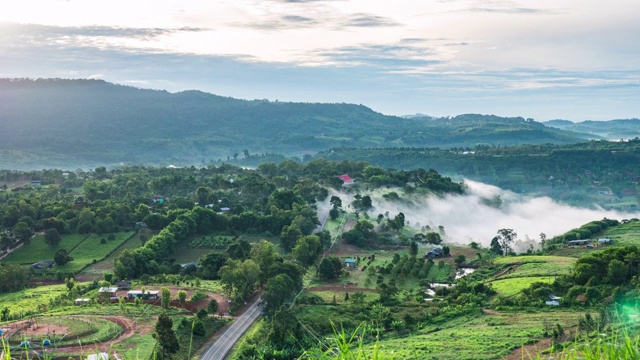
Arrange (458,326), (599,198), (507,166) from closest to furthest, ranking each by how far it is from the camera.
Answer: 1. (458,326)
2. (599,198)
3. (507,166)

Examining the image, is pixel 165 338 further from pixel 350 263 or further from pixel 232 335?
pixel 350 263

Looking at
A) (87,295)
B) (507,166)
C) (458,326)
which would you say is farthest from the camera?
(507,166)

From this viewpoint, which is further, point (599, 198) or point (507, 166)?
point (507, 166)

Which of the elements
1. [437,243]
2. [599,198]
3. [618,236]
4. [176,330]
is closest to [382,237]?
[437,243]

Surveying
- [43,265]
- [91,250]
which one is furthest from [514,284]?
[43,265]

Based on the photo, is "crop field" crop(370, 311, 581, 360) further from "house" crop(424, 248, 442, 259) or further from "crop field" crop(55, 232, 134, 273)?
"crop field" crop(55, 232, 134, 273)

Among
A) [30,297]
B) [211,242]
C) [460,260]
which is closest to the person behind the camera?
[30,297]

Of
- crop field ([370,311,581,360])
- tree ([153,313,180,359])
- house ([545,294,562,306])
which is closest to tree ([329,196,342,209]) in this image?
house ([545,294,562,306])

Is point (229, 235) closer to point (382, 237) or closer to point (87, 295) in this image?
point (382, 237)
